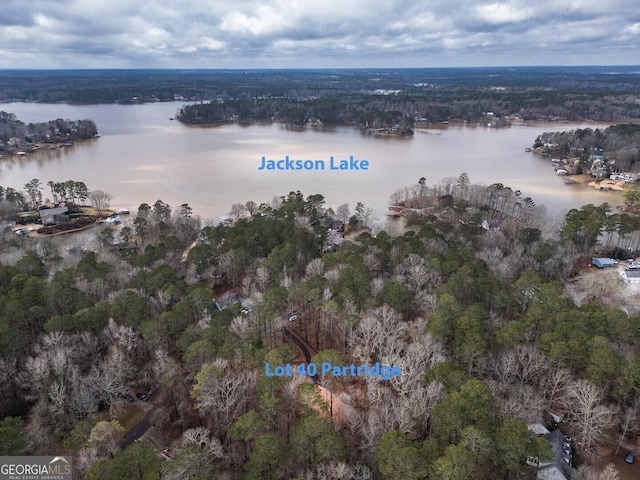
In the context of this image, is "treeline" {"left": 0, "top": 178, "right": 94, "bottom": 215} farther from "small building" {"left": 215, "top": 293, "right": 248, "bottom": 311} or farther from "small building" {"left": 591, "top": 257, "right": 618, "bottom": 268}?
"small building" {"left": 591, "top": 257, "right": 618, "bottom": 268}

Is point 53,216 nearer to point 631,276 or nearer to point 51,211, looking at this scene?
point 51,211

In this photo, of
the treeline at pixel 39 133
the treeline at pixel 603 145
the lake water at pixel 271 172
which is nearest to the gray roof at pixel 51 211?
the lake water at pixel 271 172

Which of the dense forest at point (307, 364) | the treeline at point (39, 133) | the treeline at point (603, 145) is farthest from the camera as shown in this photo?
the treeline at point (39, 133)

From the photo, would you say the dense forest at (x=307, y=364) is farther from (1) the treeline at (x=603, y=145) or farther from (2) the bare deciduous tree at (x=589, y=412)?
(1) the treeline at (x=603, y=145)

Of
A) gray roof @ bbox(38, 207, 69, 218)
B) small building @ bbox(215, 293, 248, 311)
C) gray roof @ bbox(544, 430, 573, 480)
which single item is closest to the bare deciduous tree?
gray roof @ bbox(544, 430, 573, 480)

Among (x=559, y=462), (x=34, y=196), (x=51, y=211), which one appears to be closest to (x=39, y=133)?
(x=34, y=196)

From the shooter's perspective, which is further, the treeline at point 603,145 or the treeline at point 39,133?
the treeline at point 39,133

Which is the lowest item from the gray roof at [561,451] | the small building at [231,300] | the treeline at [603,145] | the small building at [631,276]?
the gray roof at [561,451]

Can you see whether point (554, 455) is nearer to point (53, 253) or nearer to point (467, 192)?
point (53, 253)
